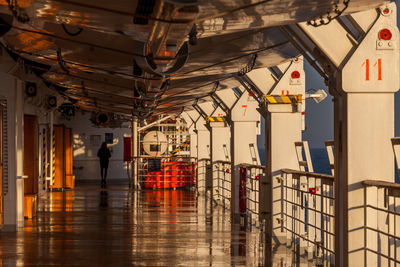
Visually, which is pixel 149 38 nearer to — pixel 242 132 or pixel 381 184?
pixel 381 184

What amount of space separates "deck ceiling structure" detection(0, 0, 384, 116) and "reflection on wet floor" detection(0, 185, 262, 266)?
1516 mm

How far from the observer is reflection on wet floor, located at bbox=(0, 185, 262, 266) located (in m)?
5.66

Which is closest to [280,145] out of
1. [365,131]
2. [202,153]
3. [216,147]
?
[365,131]

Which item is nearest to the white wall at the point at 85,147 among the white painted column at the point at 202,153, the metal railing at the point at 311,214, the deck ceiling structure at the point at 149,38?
the white painted column at the point at 202,153

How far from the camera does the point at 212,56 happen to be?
5.52m

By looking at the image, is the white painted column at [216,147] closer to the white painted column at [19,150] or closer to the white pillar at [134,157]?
the white pillar at [134,157]

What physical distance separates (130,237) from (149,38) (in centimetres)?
381

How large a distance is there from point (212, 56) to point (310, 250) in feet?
6.13

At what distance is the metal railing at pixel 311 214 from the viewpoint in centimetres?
529

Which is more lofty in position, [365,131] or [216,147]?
[365,131]

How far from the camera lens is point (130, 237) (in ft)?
23.4

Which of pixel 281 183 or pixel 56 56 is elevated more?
pixel 56 56

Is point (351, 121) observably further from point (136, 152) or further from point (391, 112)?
point (136, 152)

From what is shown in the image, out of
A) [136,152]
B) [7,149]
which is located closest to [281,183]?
[7,149]
